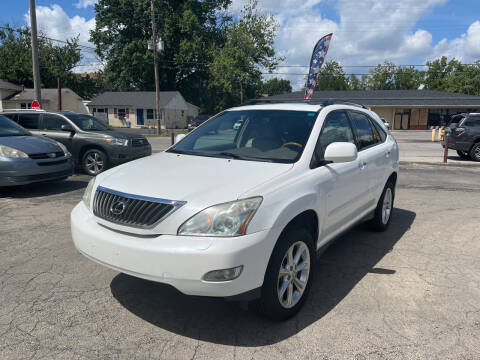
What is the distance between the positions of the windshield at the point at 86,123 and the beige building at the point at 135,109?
40.8 m

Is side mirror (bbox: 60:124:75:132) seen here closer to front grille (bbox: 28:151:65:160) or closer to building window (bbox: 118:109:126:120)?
front grille (bbox: 28:151:65:160)

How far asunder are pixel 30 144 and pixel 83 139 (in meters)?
2.51

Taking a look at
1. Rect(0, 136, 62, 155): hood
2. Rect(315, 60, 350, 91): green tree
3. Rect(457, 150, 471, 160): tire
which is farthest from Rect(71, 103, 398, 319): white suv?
Rect(315, 60, 350, 91): green tree

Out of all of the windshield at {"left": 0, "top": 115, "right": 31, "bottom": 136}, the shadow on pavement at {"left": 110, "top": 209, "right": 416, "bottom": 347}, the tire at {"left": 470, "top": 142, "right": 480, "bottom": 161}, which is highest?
the windshield at {"left": 0, "top": 115, "right": 31, "bottom": 136}

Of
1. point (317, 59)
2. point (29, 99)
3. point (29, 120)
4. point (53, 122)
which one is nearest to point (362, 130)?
point (53, 122)

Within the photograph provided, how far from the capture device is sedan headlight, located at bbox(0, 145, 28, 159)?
7289 mm

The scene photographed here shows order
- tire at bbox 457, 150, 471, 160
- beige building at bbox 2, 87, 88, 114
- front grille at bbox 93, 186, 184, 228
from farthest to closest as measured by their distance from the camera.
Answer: beige building at bbox 2, 87, 88, 114, tire at bbox 457, 150, 471, 160, front grille at bbox 93, 186, 184, 228

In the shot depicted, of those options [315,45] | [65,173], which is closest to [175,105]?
[315,45]

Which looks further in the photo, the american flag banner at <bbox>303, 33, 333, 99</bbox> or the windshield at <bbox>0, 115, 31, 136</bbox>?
the american flag banner at <bbox>303, 33, 333, 99</bbox>

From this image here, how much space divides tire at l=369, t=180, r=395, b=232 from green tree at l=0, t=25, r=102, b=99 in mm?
55658

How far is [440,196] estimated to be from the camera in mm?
8352

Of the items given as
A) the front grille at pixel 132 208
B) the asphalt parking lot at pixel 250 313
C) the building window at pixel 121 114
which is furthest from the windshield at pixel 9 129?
the building window at pixel 121 114

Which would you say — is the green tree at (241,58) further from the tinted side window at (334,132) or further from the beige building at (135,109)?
the tinted side window at (334,132)

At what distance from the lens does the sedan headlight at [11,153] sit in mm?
7289
